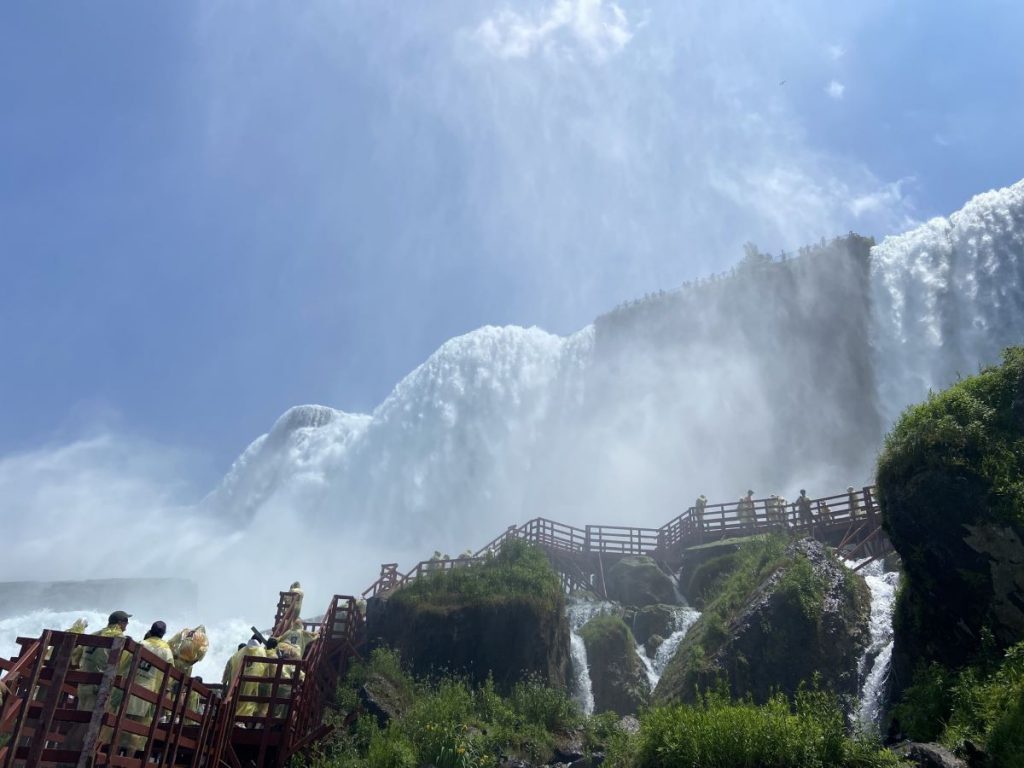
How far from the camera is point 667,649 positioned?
2488cm

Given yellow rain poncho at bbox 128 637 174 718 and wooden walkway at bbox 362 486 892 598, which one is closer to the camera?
yellow rain poncho at bbox 128 637 174 718

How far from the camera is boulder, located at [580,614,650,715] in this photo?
23.0 meters

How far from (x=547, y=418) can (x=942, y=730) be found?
4707cm

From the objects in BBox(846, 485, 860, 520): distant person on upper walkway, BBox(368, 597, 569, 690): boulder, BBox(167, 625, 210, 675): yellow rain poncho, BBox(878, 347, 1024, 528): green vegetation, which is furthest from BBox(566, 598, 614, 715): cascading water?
BBox(167, 625, 210, 675): yellow rain poncho

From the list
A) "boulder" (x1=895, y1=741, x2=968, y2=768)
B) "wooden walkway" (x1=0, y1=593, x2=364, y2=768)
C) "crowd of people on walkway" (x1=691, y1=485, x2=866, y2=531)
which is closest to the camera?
"wooden walkway" (x1=0, y1=593, x2=364, y2=768)

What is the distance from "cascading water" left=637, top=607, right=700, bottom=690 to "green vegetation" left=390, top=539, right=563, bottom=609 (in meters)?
3.36

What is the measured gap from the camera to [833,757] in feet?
39.2

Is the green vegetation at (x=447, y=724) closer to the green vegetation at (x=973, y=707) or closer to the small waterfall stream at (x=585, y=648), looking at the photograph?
the small waterfall stream at (x=585, y=648)

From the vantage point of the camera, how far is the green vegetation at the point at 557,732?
1226cm

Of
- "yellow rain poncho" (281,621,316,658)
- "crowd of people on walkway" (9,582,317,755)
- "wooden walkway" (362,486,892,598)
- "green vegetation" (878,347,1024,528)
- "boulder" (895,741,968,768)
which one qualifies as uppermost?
"wooden walkway" (362,486,892,598)

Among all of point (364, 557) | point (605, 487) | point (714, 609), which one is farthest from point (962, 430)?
point (364, 557)

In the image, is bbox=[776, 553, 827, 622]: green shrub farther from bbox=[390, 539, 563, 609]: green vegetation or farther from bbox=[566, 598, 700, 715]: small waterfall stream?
bbox=[390, 539, 563, 609]: green vegetation

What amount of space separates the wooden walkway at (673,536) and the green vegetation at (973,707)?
12413 mm

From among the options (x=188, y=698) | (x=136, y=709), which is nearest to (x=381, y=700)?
(x=188, y=698)
